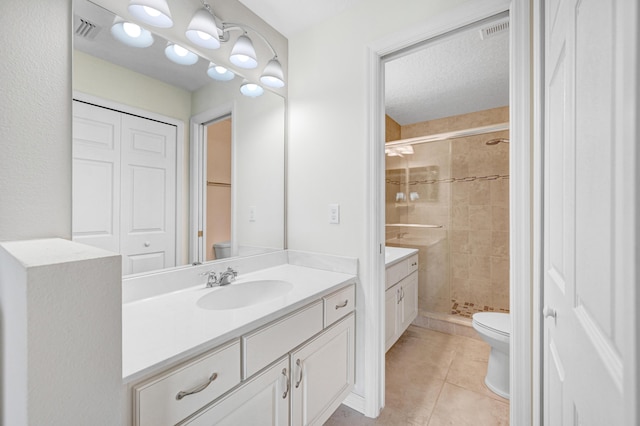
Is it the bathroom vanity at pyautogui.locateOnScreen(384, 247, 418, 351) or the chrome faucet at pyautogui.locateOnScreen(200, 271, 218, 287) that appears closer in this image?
the chrome faucet at pyautogui.locateOnScreen(200, 271, 218, 287)

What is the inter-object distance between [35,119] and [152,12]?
68 centimetres

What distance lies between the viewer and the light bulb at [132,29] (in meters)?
1.17

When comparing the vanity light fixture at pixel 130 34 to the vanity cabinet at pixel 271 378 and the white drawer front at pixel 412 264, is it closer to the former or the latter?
the vanity cabinet at pixel 271 378

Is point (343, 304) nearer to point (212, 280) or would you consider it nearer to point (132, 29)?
point (212, 280)

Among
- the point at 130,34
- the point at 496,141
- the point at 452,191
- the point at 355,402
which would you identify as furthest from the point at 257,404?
the point at 496,141

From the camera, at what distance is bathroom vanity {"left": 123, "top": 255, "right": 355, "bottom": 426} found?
0.76 metres

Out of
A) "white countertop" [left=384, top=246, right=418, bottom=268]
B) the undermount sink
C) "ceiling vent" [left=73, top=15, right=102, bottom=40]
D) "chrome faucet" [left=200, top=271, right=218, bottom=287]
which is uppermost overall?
"ceiling vent" [left=73, top=15, right=102, bottom=40]

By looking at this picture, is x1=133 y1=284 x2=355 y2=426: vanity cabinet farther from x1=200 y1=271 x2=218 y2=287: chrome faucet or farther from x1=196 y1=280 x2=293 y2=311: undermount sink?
x1=200 y1=271 x2=218 y2=287: chrome faucet

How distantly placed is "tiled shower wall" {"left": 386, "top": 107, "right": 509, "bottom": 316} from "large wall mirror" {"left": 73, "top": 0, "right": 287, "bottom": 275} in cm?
172

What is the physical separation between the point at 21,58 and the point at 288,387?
1.44m

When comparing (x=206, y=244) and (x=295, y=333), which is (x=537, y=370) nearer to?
(x=295, y=333)

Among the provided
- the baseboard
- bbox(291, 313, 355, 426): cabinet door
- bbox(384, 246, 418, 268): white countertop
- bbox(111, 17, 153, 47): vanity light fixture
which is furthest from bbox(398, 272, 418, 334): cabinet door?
bbox(111, 17, 153, 47): vanity light fixture

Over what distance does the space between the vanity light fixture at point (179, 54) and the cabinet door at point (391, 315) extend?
6.10 feet

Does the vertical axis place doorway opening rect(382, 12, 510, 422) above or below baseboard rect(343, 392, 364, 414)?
above
